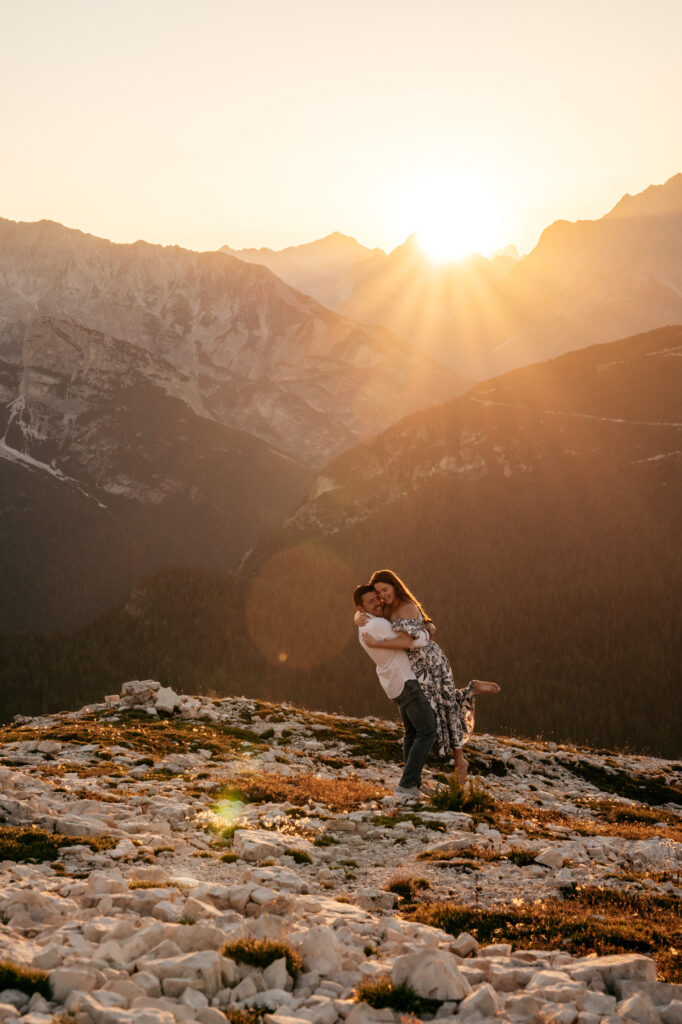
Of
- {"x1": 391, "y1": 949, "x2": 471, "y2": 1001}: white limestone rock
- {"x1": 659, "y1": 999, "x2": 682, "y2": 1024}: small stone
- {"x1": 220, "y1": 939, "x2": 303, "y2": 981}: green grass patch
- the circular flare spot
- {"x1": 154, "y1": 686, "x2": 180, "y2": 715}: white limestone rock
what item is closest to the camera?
{"x1": 659, "y1": 999, "x2": 682, "y2": 1024}: small stone

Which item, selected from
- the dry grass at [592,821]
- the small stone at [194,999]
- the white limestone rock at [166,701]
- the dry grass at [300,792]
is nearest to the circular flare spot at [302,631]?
the white limestone rock at [166,701]

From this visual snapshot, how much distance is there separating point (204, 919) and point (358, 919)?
74.8 inches

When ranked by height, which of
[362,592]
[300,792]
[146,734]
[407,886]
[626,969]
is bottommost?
[146,734]

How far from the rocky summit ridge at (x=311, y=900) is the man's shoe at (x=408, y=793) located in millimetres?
260

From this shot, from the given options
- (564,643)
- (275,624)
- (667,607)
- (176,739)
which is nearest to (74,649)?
(275,624)

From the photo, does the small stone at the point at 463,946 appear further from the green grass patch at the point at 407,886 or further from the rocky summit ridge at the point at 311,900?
the green grass patch at the point at 407,886

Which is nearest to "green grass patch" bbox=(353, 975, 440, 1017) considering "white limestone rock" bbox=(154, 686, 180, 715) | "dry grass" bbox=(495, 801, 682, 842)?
"dry grass" bbox=(495, 801, 682, 842)

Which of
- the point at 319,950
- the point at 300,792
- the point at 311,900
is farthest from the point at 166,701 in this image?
the point at 319,950

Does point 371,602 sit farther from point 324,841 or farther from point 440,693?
point 324,841

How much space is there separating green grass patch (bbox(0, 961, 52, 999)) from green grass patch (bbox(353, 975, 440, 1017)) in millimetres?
2675

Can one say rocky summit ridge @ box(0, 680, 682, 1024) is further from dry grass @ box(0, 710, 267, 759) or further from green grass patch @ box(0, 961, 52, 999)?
dry grass @ box(0, 710, 267, 759)

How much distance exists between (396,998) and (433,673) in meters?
10.4

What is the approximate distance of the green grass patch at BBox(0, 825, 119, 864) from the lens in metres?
11.4

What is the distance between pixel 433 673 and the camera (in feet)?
57.0
